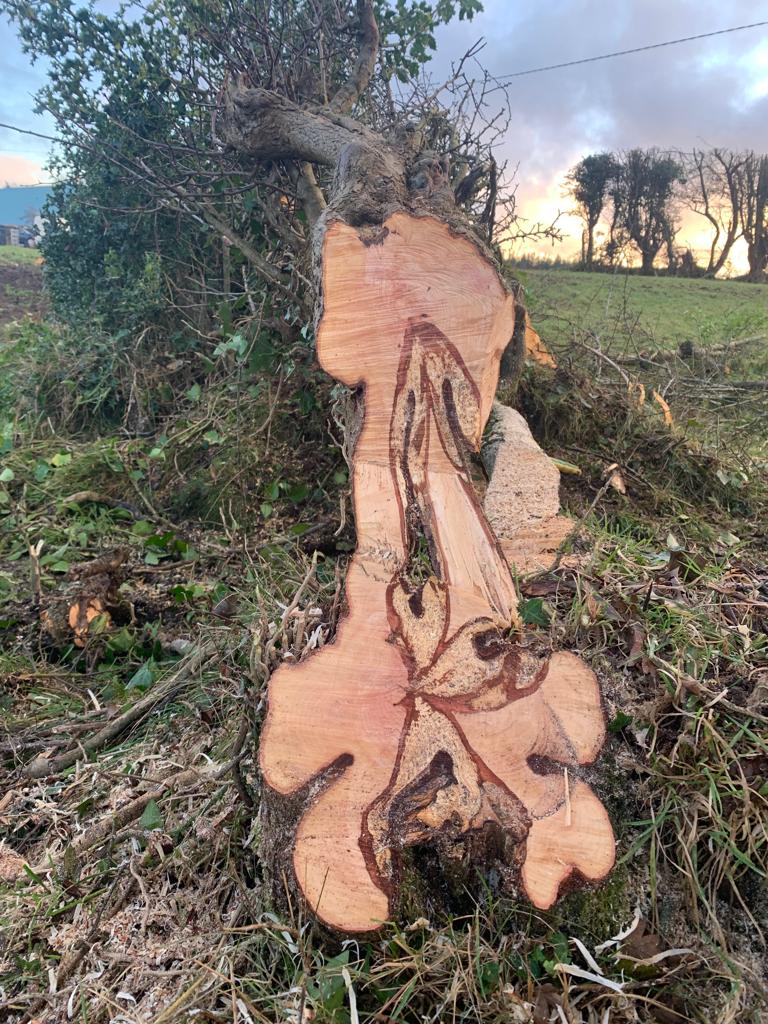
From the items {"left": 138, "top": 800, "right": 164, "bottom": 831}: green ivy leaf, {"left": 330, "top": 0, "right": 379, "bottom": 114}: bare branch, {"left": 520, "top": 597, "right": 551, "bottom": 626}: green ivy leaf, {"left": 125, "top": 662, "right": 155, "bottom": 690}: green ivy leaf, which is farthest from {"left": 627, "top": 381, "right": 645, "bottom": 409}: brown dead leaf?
{"left": 138, "top": 800, "right": 164, "bottom": 831}: green ivy leaf

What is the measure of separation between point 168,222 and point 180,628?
10.8 feet

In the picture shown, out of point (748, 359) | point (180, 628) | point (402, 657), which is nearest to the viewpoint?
point (402, 657)

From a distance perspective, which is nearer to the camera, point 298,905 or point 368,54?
point 298,905

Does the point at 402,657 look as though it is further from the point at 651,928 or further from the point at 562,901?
the point at 651,928

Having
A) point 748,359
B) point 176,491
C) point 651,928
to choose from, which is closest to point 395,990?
point 651,928

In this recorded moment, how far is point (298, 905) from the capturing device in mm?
1190

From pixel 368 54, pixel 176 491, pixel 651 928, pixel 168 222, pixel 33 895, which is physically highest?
pixel 368 54

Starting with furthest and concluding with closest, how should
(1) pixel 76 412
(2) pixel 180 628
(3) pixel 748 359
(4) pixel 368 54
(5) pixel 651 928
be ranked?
(3) pixel 748 359
(1) pixel 76 412
(4) pixel 368 54
(2) pixel 180 628
(5) pixel 651 928

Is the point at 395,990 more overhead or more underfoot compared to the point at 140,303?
more underfoot

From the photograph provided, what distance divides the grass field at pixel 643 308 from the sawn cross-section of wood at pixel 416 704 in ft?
7.96

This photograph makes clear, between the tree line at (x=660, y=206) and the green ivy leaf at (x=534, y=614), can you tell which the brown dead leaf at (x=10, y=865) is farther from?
the tree line at (x=660, y=206)

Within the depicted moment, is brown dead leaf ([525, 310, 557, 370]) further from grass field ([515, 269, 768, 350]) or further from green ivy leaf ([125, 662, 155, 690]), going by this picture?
green ivy leaf ([125, 662, 155, 690])

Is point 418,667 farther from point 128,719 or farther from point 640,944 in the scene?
point 128,719

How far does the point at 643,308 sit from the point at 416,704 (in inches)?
325
